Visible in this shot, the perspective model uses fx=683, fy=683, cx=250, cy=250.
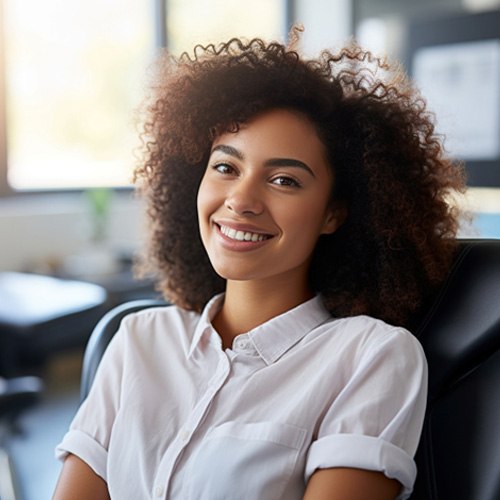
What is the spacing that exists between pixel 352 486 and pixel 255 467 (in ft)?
0.47

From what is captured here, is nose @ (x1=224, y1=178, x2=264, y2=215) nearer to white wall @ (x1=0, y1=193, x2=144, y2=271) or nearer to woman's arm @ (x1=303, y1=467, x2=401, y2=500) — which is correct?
woman's arm @ (x1=303, y1=467, x2=401, y2=500)

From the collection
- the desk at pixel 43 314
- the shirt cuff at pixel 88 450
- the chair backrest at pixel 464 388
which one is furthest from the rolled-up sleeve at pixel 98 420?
the desk at pixel 43 314

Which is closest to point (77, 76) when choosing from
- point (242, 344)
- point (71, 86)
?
point (71, 86)

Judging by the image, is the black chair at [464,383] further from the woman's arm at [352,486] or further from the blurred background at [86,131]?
the blurred background at [86,131]

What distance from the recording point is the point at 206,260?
1399 millimetres

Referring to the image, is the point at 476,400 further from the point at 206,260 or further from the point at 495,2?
the point at 495,2

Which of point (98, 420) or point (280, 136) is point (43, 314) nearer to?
point (98, 420)

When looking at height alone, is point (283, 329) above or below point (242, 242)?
below

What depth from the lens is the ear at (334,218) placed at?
1185mm

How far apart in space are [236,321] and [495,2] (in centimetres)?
272

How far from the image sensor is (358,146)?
1.15 meters

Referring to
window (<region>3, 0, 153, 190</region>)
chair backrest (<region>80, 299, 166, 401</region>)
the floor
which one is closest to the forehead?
chair backrest (<region>80, 299, 166, 401</region>)

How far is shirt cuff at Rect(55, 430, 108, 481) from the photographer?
113cm

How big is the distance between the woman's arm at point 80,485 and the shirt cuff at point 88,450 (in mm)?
10
